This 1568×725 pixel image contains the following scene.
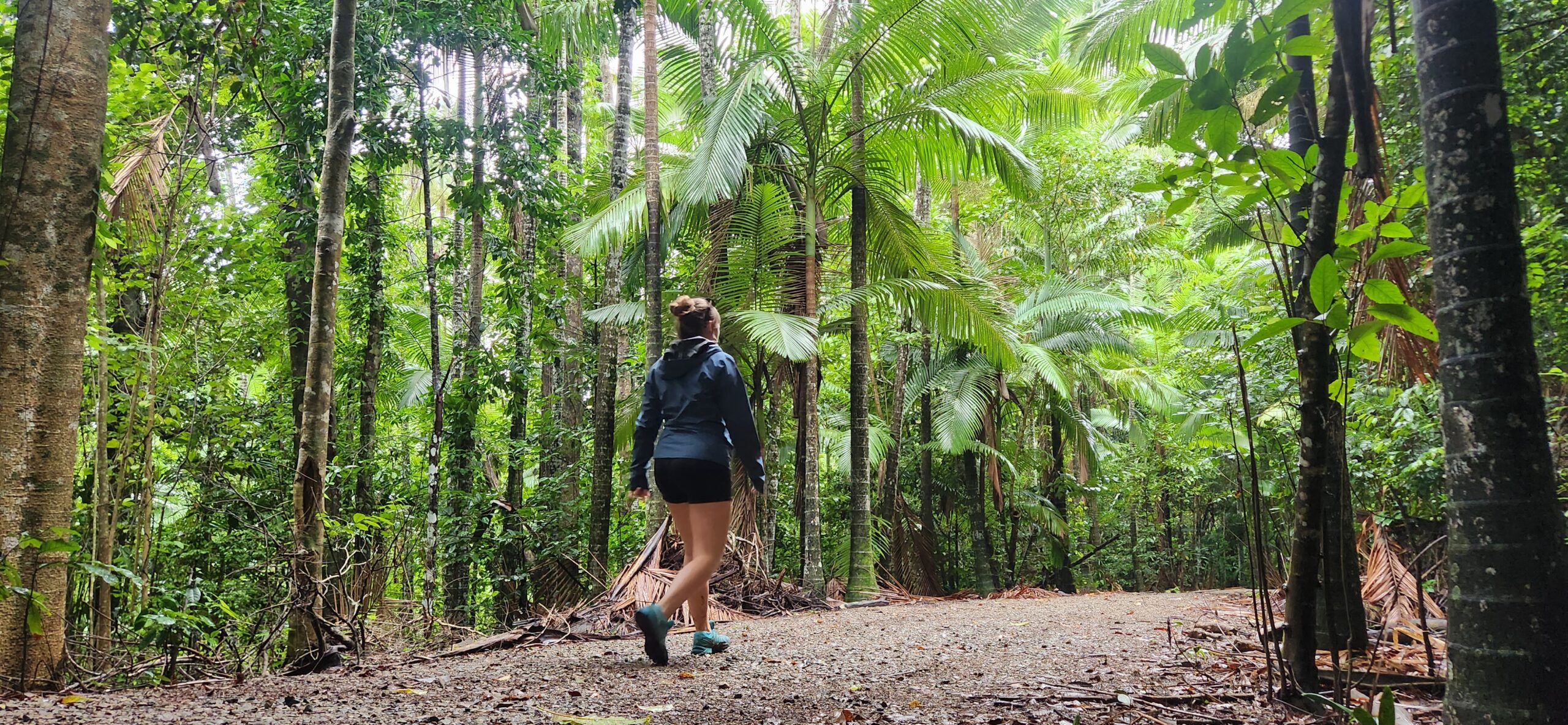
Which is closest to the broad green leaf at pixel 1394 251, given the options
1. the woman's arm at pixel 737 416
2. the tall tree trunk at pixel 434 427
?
the woman's arm at pixel 737 416

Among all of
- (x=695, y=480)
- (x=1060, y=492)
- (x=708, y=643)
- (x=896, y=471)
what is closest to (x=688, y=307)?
(x=695, y=480)

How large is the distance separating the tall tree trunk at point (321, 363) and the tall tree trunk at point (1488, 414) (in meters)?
4.25

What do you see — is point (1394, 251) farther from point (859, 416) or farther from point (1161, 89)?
point (859, 416)

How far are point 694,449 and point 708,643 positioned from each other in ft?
3.45

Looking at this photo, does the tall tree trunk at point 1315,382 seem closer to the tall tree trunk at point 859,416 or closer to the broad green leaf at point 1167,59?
the broad green leaf at point 1167,59

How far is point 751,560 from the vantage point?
313 inches

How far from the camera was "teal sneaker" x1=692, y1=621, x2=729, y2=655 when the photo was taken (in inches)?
163

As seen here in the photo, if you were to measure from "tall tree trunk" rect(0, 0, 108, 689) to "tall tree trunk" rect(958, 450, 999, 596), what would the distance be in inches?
484

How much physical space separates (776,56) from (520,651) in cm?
602

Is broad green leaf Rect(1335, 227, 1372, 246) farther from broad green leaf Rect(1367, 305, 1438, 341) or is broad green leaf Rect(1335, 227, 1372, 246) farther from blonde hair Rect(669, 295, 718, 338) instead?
blonde hair Rect(669, 295, 718, 338)

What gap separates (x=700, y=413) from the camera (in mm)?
3996

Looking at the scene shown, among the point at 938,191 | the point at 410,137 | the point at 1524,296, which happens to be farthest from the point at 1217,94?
the point at 938,191

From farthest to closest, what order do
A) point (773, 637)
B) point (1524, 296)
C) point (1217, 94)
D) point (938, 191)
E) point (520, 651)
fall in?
1. point (938, 191)
2. point (773, 637)
3. point (520, 651)
4. point (1217, 94)
5. point (1524, 296)

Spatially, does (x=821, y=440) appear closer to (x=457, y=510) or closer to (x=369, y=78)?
(x=457, y=510)
